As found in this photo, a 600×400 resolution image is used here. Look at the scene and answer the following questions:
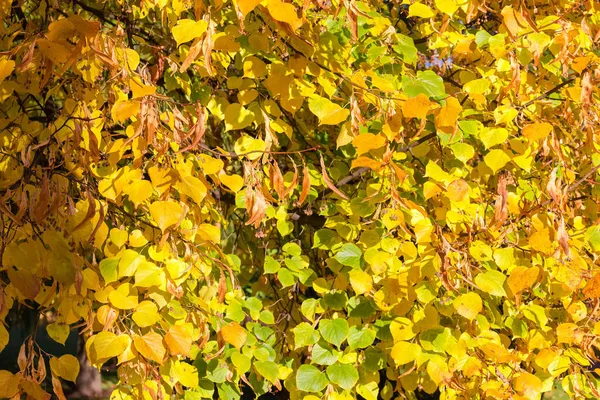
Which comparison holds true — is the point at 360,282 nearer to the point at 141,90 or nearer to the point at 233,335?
the point at 233,335

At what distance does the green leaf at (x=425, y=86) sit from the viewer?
95.0 inches

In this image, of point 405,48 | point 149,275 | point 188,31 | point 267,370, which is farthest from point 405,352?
point 188,31

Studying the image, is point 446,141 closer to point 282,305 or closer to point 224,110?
point 224,110

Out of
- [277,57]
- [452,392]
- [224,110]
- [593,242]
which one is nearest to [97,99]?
[224,110]

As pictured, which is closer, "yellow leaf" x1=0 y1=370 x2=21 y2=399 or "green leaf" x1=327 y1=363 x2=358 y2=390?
"yellow leaf" x1=0 y1=370 x2=21 y2=399

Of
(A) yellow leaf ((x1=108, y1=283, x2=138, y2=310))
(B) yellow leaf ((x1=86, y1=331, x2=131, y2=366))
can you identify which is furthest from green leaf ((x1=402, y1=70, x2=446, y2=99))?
(B) yellow leaf ((x1=86, y1=331, x2=131, y2=366))

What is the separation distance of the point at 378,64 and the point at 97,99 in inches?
42.7

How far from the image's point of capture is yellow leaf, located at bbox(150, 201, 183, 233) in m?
1.81

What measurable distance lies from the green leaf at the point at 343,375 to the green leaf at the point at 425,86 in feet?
3.30

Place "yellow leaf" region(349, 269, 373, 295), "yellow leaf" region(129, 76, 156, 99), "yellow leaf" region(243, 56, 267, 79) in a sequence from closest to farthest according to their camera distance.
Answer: "yellow leaf" region(129, 76, 156, 99) → "yellow leaf" region(349, 269, 373, 295) → "yellow leaf" region(243, 56, 267, 79)

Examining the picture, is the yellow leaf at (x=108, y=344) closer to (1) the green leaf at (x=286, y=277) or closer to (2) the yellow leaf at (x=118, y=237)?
(2) the yellow leaf at (x=118, y=237)

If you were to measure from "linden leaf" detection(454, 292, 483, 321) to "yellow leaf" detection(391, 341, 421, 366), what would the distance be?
7.6 inches

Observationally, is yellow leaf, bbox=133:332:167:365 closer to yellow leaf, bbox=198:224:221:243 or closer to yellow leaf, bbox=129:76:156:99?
yellow leaf, bbox=198:224:221:243

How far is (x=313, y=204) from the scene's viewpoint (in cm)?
300
